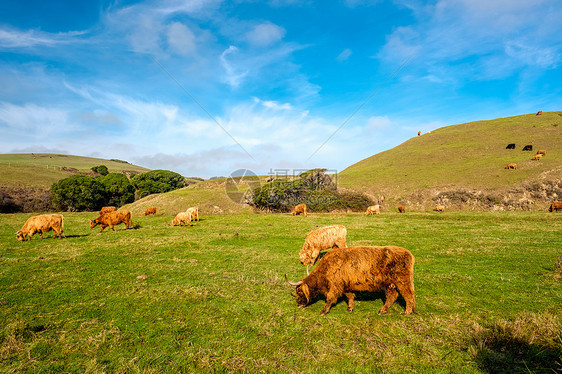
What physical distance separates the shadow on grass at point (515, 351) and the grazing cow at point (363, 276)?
5.36 ft

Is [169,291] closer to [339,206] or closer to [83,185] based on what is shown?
[339,206]

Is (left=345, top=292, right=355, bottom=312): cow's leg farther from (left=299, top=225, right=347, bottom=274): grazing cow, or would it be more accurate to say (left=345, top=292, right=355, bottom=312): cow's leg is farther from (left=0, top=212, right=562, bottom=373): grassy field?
(left=299, top=225, right=347, bottom=274): grazing cow

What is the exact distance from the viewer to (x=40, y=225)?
50.8ft

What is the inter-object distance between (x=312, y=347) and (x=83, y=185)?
6127 cm

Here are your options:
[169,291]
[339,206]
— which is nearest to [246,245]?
[169,291]

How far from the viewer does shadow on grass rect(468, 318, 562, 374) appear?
4.08m

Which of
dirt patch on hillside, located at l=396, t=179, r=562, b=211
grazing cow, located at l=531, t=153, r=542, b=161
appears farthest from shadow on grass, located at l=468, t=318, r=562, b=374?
grazing cow, located at l=531, t=153, r=542, b=161

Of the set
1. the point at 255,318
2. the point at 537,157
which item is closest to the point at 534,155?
the point at 537,157

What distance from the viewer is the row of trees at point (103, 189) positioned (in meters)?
46.5

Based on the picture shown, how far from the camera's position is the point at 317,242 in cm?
1155

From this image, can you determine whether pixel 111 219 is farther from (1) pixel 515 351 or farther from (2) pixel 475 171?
(2) pixel 475 171

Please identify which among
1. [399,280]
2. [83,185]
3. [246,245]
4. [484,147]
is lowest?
[246,245]

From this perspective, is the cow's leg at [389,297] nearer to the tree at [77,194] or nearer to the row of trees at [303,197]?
the row of trees at [303,197]

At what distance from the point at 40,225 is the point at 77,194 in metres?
41.4
